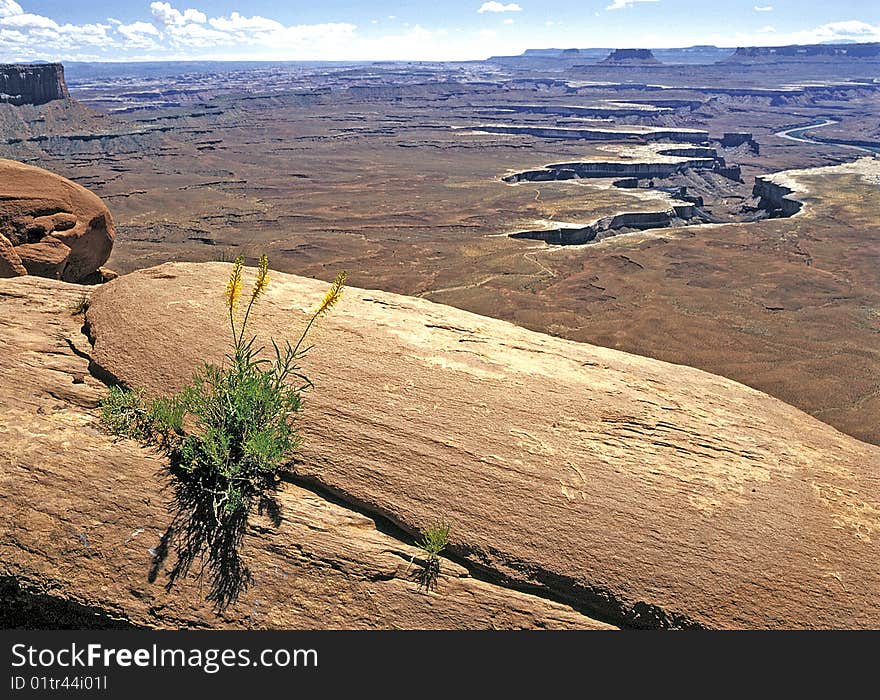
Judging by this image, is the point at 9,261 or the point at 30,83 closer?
the point at 9,261

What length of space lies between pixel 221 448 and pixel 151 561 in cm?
90

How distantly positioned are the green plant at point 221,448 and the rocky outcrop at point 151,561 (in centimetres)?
12

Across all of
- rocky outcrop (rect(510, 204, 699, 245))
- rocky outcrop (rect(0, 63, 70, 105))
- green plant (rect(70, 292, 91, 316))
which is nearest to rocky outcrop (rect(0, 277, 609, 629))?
green plant (rect(70, 292, 91, 316))

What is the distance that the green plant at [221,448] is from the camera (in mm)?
4387

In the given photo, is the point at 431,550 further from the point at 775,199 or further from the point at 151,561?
the point at 775,199

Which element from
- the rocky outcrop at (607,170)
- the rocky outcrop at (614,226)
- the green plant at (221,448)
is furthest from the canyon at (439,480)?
the rocky outcrop at (607,170)

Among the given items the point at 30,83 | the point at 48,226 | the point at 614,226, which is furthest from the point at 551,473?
the point at 30,83

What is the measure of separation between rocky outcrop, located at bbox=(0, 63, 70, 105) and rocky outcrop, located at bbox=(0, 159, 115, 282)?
9132 centimetres

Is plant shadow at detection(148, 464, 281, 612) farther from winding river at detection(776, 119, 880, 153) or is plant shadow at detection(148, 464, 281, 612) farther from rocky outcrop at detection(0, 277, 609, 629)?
winding river at detection(776, 119, 880, 153)

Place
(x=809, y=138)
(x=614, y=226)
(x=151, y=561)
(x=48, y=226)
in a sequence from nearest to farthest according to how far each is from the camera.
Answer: (x=151, y=561)
(x=48, y=226)
(x=614, y=226)
(x=809, y=138)

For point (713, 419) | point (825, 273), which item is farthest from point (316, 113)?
point (713, 419)

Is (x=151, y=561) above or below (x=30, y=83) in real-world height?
below

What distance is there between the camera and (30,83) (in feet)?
281

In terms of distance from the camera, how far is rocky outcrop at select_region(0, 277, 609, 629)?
4086 millimetres
